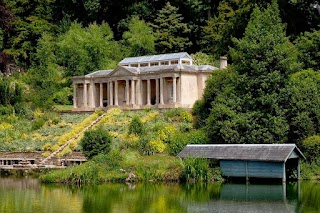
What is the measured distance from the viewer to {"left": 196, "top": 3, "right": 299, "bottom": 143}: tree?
3997 cm

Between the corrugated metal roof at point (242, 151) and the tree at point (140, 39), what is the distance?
3380 cm

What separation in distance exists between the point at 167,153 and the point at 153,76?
14657mm

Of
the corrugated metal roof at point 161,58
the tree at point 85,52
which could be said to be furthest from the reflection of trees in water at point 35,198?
the tree at point 85,52

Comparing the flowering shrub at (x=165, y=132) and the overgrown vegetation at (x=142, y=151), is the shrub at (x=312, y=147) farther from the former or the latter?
the flowering shrub at (x=165, y=132)

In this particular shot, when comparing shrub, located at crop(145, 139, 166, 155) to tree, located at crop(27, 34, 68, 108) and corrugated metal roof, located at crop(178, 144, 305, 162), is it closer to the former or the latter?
corrugated metal roof, located at crop(178, 144, 305, 162)

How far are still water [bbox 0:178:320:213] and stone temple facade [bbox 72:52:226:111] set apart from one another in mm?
19116

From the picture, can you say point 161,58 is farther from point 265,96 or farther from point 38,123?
point 265,96

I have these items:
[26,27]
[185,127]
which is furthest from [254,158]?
[26,27]

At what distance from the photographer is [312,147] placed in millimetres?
38281

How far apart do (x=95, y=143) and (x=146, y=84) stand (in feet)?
58.6

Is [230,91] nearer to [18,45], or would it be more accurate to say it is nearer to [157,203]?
[157,203]

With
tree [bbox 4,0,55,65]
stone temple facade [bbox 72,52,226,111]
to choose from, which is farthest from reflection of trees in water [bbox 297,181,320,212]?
tree [bbox 4,0,55,65]

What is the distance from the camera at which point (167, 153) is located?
136ft

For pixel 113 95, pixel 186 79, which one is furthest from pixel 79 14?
pixel 186 79
